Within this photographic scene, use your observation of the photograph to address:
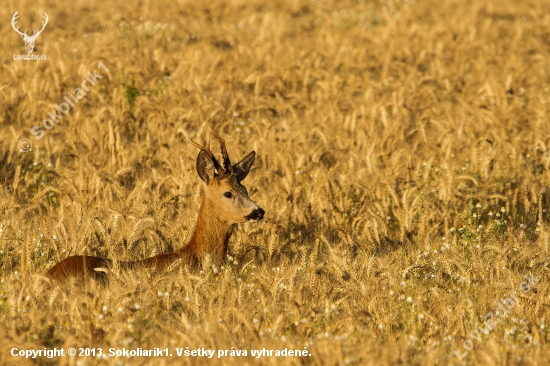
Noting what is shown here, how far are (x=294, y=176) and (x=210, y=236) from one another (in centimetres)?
289

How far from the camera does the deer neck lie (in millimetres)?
7930

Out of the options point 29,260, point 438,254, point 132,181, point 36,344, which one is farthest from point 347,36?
point 36,344

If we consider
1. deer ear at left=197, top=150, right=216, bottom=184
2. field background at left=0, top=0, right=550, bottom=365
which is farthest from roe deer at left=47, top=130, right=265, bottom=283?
field background at left=0, top=0, right=550, bottom=365

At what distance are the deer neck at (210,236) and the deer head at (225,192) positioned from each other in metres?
0.04

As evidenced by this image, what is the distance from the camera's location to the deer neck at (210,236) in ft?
26.0

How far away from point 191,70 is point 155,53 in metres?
0.96

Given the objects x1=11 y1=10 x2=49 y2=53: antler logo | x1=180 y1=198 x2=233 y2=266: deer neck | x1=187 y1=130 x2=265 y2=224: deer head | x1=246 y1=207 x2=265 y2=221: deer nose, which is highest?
x1=11 y1=10 x2=49 y2=53: antler logo

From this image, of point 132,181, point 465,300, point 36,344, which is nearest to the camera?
point 36,344

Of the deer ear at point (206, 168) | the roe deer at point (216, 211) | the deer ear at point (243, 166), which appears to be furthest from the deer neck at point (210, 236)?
the deer ear at point (243, 166)

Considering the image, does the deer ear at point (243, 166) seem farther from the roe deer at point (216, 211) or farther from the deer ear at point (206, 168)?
the deer ear at point (206, 168)

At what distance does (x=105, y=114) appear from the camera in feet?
42.1

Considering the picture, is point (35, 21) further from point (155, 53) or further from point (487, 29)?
point (487, 29)

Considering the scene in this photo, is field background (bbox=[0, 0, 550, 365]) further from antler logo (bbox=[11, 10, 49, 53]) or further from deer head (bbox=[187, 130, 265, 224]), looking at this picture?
deer head (bbox=[187, 130, 265, 224])

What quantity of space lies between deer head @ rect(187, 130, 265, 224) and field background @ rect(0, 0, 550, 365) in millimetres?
489
